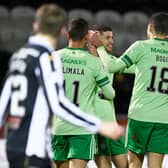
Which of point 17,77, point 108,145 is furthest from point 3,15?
point 17,77

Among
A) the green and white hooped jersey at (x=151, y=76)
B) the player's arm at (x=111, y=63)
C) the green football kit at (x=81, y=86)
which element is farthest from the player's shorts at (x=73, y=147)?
the player's arm at (x=111, y=63)

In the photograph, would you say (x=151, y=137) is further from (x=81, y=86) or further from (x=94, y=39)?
(x=94, y=39)

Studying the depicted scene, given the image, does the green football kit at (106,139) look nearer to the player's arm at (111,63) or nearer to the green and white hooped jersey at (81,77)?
the player's arm at (111,63)

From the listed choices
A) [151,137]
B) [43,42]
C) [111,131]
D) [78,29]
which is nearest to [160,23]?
[78,29]

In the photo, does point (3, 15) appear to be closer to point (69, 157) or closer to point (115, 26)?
point (115, 26)

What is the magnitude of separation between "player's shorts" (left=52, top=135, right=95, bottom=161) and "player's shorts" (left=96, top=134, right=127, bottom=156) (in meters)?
0.56

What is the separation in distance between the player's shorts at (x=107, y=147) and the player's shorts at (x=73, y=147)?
0.56m

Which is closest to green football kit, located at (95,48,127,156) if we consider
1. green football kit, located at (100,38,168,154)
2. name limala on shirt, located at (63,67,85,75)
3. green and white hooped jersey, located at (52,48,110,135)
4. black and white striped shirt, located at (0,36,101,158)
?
green football kit, located at (100,38,168,154)

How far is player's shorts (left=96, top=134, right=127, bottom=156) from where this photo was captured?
7891 millimetres

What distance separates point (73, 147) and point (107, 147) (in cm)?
79

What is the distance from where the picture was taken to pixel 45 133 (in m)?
5.22

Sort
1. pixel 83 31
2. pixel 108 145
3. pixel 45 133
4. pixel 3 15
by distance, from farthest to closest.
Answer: pixel 3 15
pixel 108 145
pixel 83 31
pixel 45 133

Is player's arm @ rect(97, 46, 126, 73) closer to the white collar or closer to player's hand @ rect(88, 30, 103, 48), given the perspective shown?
player's hand @ rect(88, 30, 103, 48)

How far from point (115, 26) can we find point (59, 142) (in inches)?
449
